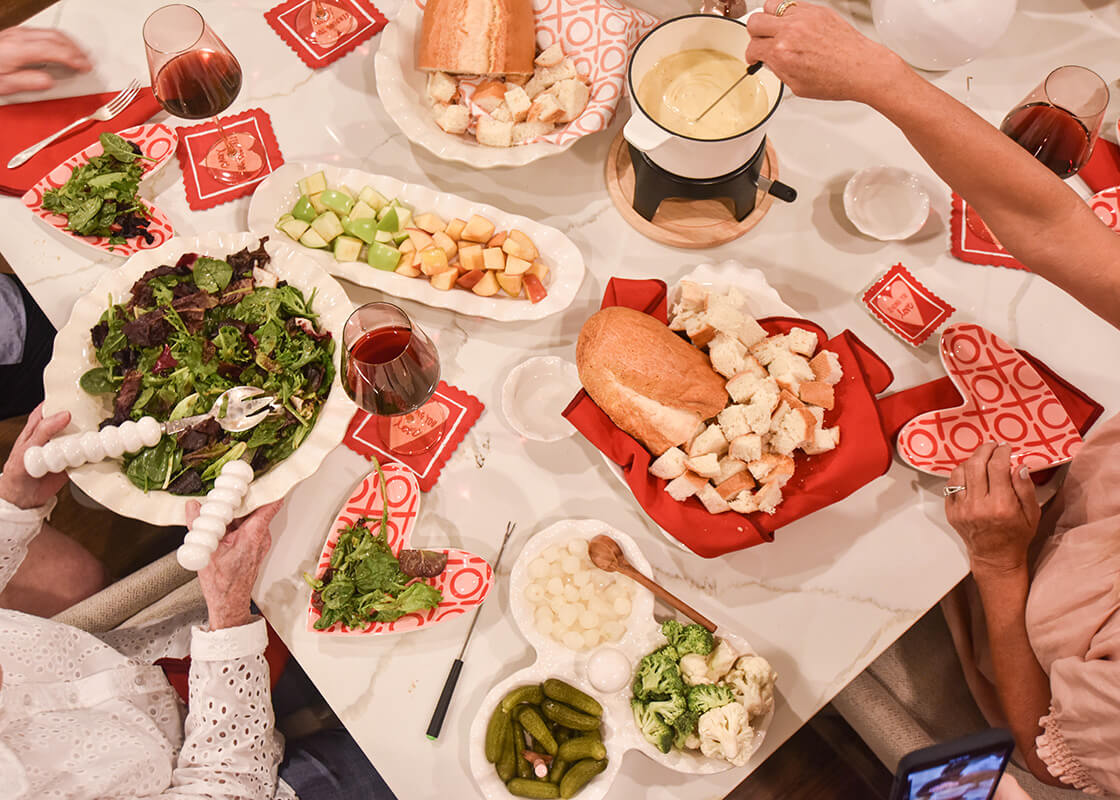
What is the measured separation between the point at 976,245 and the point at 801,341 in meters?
0.61

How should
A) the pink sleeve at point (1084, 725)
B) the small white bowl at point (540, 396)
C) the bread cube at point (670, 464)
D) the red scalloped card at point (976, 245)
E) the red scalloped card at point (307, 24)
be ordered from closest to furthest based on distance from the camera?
the pink sleeve at point (1084, 725) < the bread cube at point (670, 464) < the small white bowl at point (540, 396) < the red scalloped card at point (976, 245) < the red scalloped card at point (307, 24)

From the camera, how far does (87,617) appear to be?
5.94 ft

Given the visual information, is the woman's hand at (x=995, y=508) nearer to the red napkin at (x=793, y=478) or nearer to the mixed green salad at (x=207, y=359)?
the red napkin at (x=793, y=478)

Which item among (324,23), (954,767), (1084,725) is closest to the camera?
(954,767)

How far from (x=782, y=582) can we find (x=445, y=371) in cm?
88

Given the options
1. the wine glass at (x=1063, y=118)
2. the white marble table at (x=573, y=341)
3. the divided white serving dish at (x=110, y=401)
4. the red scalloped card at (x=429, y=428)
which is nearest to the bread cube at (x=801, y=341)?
the white marble table at (x=573, y=341)

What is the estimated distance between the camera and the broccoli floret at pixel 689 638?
148 cm

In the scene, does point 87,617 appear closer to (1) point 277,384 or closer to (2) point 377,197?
(1) point 277,384

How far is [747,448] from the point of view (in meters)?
1.48

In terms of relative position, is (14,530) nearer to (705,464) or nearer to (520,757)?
A: (520,757)

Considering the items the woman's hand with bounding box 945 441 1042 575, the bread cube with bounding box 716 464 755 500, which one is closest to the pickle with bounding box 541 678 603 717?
the bread cube with bounding box 716 464 755 500

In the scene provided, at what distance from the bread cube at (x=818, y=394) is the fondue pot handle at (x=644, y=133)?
0.57 metres

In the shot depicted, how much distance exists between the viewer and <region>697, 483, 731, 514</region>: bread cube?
4.92ft

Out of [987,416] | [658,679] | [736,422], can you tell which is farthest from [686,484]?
[987,416]
